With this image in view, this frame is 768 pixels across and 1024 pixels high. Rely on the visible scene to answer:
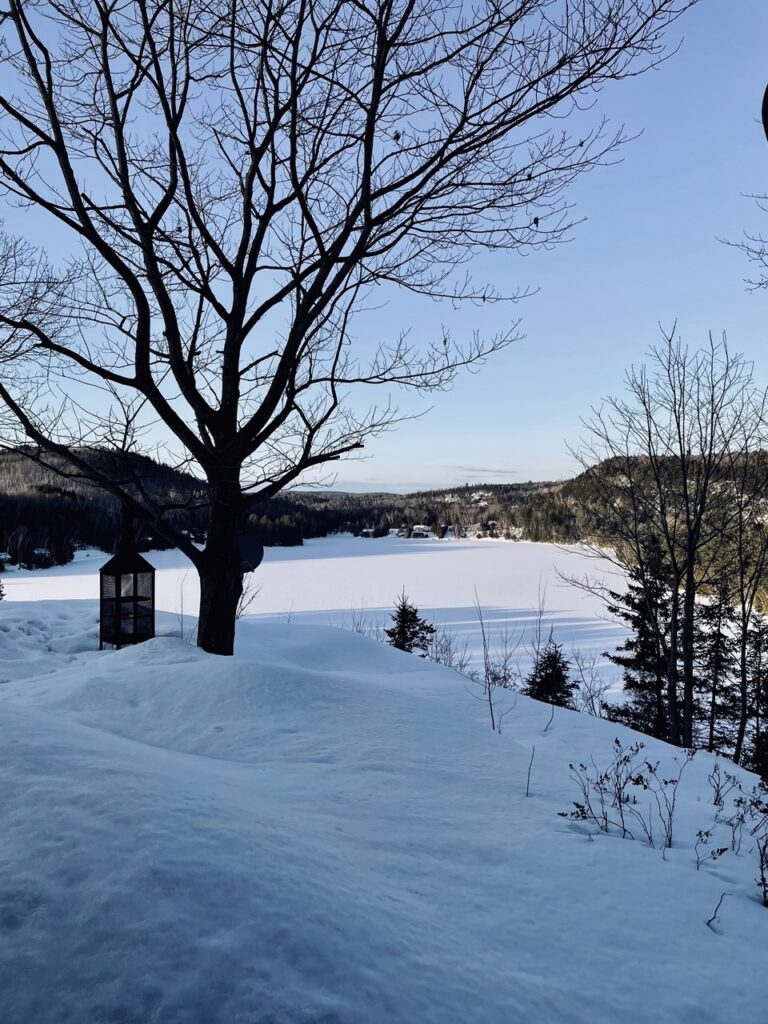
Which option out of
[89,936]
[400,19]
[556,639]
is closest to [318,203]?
[400,19]

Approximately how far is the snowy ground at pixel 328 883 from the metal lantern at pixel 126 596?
253cm

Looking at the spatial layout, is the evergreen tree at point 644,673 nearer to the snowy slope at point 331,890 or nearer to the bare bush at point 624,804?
the bare bush at point 624,804

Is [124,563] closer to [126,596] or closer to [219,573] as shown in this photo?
[126,596]

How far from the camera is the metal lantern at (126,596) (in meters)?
5.96

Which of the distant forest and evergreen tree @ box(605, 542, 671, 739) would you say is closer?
the distant forest

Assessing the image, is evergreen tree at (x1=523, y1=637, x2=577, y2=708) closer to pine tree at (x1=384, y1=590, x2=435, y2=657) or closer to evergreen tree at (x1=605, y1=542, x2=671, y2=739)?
evergreen tree at (x1=605, y1=542, x2=671, y2=739)

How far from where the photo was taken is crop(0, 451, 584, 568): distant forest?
636cm

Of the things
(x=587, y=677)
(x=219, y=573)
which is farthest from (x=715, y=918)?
(x=587, y=677)

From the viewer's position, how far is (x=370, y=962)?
133cm

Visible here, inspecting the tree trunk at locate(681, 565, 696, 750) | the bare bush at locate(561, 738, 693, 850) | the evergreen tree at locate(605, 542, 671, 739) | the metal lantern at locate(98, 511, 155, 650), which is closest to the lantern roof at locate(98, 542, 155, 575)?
the metal lantern at locate(98, 511, 155, 650)

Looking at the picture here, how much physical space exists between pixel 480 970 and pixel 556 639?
2775 cm

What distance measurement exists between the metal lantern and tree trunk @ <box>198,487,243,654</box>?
2.30ft

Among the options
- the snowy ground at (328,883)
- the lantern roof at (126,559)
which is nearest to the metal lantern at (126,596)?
the lantern roof at (126,559)

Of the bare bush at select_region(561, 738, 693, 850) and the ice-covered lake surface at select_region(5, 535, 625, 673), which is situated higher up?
the bare bush at select_region(561, 738, 693, 850)
